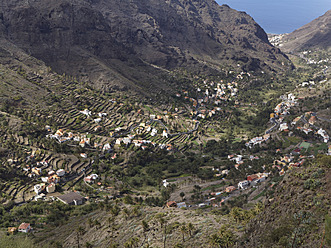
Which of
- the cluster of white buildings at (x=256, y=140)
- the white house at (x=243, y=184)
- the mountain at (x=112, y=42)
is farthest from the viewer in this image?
the mountain at (x=112, y=42)

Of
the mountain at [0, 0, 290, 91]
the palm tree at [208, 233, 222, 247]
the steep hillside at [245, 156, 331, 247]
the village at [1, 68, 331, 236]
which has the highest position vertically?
the mountain at [0, 0, 290, 91]

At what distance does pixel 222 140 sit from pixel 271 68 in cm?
12261

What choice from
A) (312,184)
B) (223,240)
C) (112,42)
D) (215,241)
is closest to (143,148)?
(215,241)

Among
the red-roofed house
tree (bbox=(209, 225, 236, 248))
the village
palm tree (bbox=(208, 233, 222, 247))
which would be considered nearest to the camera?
tree (bbox=(209, 225, 236, 248))

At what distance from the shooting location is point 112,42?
404ft

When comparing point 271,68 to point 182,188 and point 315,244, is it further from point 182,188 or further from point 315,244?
point 315,244

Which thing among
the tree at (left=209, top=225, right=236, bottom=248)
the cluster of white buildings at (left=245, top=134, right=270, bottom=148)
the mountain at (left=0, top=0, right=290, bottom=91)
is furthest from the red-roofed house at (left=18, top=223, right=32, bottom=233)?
the mountain at (left=0, top=0, right=290, bottom=91)

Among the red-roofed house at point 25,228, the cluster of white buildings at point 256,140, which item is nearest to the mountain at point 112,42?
the cluster of white buildings at point 256,140

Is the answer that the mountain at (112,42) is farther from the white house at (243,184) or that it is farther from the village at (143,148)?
the white house at (243,184)

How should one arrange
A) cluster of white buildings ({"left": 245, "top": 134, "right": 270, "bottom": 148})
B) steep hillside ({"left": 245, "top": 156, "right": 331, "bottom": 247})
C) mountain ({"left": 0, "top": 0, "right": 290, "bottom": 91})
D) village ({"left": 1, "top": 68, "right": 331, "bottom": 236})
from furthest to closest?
mountain ({"left": 0, "top": 0, "right": 290, "bottom": 91})
cluster of white buildings ({"left": 245, "top": 134, "right": 270, "bottom": 148})
village ({"left": 1, "top": 68, "right": 331, "bottom": 236})
steep hillside ({"left": 245, "top": 156, "right": 331, "bottom": 247})

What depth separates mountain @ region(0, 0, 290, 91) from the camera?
102m

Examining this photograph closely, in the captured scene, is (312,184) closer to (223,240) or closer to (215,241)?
(223,240)

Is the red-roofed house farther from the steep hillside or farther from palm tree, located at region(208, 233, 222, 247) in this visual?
the steep hillside

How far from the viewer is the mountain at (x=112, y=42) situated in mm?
102000
